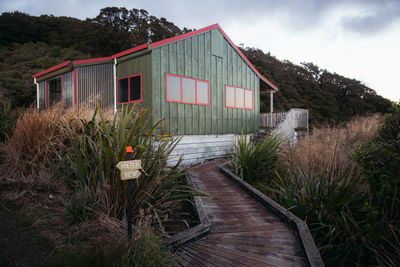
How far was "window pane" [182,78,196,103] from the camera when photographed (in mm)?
8094

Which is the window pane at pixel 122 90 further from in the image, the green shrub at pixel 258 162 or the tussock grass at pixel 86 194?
the green shrub at pixel 258 162

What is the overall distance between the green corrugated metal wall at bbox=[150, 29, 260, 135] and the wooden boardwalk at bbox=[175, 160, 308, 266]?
10.8 feet

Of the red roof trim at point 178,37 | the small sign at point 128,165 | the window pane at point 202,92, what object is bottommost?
the small sign at point 128,165

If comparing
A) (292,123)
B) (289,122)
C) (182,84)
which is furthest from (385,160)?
(292,123)

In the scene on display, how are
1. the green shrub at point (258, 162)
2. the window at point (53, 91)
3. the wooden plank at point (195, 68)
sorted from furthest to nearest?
the window at point (53, 91) → the wooden plank at point (195, 68) → the green shrub at point (258, 162)

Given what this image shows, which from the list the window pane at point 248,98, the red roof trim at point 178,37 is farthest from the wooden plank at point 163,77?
the window pane at point 248,98

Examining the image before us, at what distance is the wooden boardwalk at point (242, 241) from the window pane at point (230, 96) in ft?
19.8

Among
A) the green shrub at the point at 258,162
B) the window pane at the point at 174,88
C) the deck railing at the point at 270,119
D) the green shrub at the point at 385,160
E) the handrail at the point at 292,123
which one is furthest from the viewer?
the deck railing at the point at 270,119

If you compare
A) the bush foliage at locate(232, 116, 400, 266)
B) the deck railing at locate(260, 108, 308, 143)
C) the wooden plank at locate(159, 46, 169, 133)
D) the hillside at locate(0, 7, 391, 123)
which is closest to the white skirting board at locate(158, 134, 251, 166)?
the wooden plank at locate(159, 46, 169, 133)

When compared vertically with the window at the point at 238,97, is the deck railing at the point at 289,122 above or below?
below

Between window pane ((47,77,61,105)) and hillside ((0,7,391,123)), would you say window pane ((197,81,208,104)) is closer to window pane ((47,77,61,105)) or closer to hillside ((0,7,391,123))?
window pane ((47,77,61,105))

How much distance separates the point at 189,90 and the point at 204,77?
38.7 inches

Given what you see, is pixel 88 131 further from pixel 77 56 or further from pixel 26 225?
pixel 77 56

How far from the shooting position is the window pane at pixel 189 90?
26.6 feet
